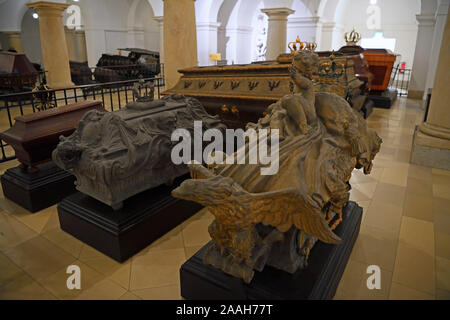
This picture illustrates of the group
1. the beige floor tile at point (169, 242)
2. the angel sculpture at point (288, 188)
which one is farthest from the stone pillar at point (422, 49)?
the beige floor tile at point (169, 242)

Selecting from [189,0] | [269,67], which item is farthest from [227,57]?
[269,67]

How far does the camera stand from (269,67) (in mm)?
3717

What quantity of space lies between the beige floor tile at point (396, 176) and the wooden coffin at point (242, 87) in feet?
3.61

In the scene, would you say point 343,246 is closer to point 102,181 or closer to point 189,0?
point 102,181

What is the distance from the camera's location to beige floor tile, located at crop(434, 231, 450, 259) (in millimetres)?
Result: 2296

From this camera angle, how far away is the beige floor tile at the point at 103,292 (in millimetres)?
1896

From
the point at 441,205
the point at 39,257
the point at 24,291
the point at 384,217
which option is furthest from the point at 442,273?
the point at 39,257

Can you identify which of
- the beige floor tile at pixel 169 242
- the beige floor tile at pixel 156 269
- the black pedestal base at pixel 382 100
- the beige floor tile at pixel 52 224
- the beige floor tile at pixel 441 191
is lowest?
the beige floor tile at pixel 156 269

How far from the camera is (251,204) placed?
52.2 inches

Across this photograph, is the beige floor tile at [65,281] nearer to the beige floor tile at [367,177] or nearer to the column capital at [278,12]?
the beige floor tile at [367,177]

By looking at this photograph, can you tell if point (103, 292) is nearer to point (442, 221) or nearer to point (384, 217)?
point (384, 217)

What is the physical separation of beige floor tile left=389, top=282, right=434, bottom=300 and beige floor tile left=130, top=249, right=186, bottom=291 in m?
1.36

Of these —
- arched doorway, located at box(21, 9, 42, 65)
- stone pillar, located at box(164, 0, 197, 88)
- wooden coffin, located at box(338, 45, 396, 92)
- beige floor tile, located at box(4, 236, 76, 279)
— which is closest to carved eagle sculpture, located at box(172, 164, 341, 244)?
beige floor tile, located at box(4, 236, 76, 279)

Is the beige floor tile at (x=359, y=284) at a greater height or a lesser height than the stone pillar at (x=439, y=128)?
lesser
